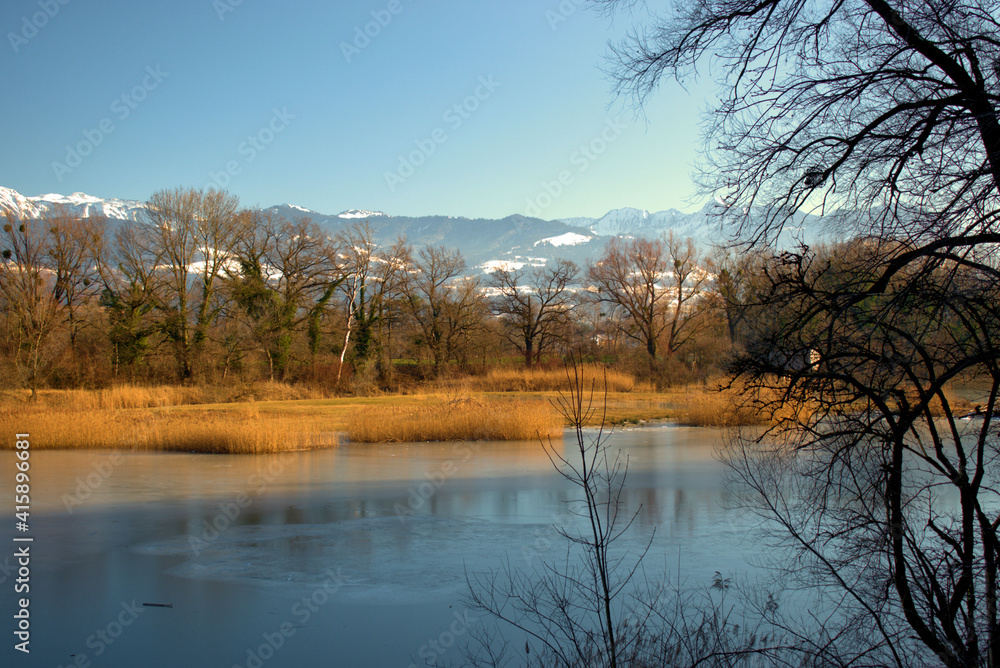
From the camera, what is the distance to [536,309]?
41969 millimetres

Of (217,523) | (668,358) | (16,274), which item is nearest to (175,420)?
(217,523)

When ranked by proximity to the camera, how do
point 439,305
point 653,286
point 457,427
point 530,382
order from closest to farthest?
point 457,427 → point 530,382 → point 439,305 → point 653,286

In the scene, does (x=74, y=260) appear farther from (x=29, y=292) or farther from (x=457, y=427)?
(x=457, y=427)

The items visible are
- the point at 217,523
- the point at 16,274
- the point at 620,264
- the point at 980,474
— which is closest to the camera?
the point at 980,474

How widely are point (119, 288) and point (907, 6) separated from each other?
110ft

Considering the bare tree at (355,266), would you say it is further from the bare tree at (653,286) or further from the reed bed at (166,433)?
the reed bed at (166,433)

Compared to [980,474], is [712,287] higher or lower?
higher

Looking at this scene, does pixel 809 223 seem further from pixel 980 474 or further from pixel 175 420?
pixel 175 420

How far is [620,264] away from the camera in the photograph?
138ft

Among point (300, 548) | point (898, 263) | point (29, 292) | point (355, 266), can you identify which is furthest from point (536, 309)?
point (898, 263)

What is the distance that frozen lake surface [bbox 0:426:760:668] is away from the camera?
5289mm

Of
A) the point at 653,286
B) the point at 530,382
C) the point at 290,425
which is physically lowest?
the point at 290,425

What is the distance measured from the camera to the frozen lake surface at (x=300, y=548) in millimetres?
5289

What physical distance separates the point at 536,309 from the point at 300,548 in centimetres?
3469
